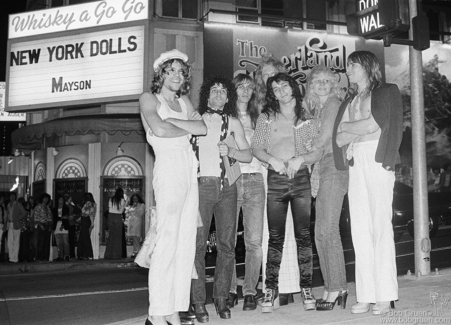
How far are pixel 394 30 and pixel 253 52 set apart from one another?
10779 millimetres

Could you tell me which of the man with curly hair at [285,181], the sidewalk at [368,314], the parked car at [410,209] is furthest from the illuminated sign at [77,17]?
the sidewalk at [368,314]

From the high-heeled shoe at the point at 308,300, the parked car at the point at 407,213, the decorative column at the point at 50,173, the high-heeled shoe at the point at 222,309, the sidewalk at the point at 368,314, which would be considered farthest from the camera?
the decorative column at the point at 50,173

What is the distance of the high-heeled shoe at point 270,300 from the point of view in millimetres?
5055

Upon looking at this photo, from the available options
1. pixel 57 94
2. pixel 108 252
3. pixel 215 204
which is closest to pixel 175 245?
pixel 215 204

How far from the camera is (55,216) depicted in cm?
1509

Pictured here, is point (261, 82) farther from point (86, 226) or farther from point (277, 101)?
point (86, 226)

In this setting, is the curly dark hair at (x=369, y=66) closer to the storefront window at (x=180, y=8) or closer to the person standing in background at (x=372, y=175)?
the person standing in background at (x=372, y=175)

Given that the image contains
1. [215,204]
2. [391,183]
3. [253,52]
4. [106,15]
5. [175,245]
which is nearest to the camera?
[175,245]

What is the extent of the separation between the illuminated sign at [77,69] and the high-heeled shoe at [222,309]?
1059 cm

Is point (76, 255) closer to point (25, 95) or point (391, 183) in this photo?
point (25, 95)

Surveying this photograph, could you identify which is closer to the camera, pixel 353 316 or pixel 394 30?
pixel 353 316

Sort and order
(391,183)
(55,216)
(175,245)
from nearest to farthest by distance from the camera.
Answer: (175,245) < (391,183) < (55,216)

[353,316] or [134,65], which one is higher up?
[134,65]

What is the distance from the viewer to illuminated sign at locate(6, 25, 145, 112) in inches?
604
